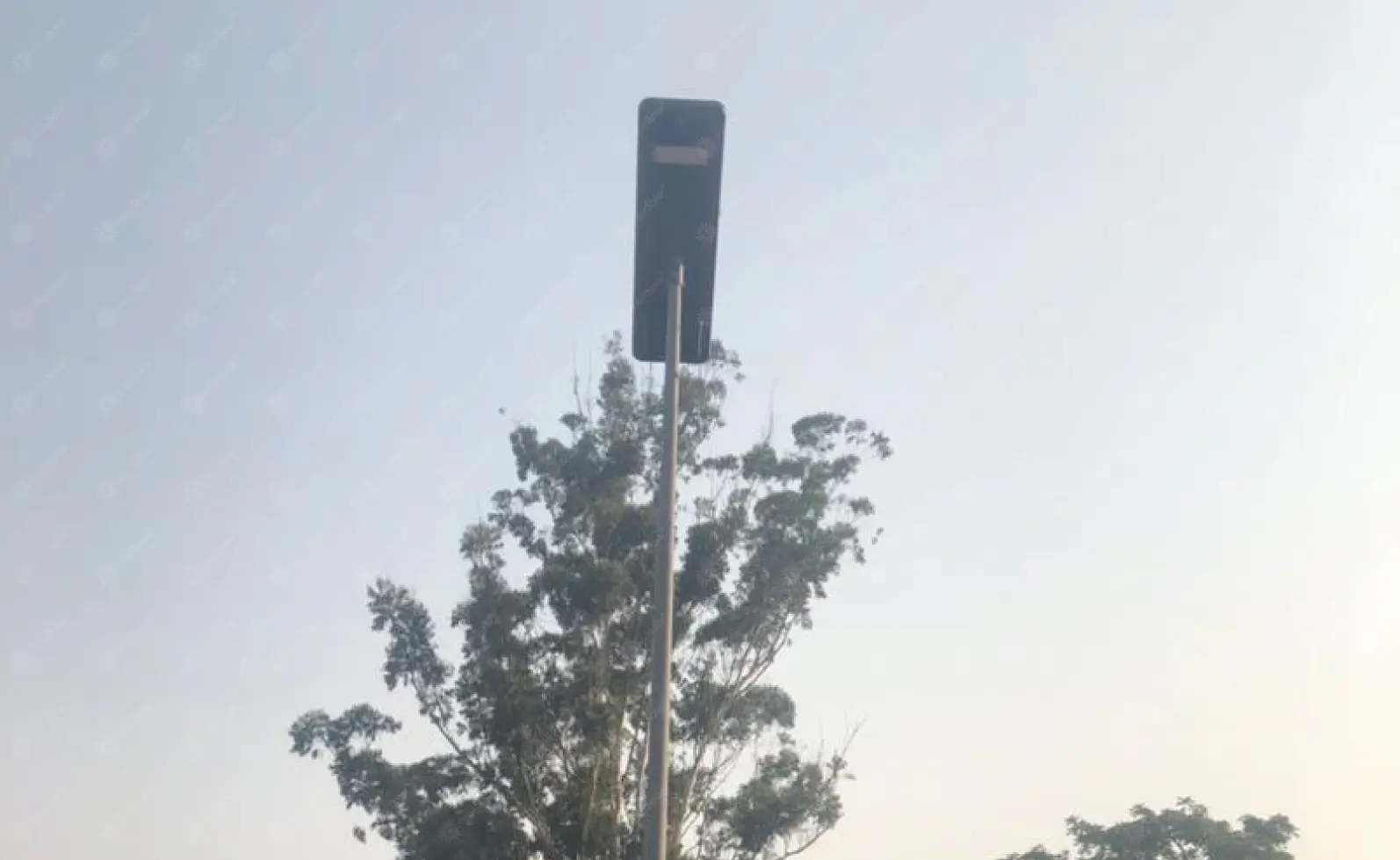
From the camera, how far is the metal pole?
5.86 m

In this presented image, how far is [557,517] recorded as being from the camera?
2483cm

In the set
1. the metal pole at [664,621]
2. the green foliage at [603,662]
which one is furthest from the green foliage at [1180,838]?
the metal pole at [664,621]

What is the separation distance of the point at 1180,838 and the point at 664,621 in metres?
26.9

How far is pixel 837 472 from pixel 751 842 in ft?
21.4

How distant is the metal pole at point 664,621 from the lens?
231 inches

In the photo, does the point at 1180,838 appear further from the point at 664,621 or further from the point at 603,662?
the point at 664,621

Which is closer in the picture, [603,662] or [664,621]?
[664,621]

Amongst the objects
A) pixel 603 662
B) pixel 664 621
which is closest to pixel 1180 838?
pixel 603 662

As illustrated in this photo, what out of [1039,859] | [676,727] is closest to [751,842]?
[676,727]

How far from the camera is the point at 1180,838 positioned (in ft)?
97.0

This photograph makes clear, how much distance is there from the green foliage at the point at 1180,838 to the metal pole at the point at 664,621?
26.1 metres

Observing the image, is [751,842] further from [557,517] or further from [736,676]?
[557,517]

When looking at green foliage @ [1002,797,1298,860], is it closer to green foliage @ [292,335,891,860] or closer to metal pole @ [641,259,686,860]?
green foliage @ [292,335,891,860]

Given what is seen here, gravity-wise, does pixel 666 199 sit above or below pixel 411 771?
below
